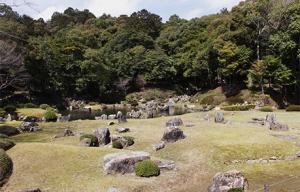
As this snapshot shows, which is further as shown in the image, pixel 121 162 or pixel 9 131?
pixel 9 131

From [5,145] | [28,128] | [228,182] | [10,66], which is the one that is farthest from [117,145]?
[10,66]

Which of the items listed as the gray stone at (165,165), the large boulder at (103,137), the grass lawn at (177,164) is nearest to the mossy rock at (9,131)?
the grass lawn at (177,164)

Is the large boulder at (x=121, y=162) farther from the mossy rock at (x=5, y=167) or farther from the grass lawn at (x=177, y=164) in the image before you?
the mossy rock at (x=5, y=167)

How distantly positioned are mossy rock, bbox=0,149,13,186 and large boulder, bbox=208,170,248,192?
11246 mm

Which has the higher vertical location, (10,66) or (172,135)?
(10,66)

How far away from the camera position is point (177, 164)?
27859mm

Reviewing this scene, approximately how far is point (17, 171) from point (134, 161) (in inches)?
264

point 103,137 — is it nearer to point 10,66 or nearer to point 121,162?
point 121,162

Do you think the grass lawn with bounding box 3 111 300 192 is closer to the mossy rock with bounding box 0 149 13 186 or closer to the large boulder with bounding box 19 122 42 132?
the mossy rock with bounding box 0 149 13 186

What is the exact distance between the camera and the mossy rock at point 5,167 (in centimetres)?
2420

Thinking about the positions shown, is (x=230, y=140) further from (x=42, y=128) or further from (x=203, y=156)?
(x=42, y=128)

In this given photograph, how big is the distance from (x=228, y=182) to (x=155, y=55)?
84864 millimetres

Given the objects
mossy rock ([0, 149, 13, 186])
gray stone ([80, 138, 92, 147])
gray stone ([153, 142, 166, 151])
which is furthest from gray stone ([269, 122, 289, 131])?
mossy rock ([0, 149, 13, 186])

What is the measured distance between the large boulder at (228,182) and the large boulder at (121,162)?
5.48m
